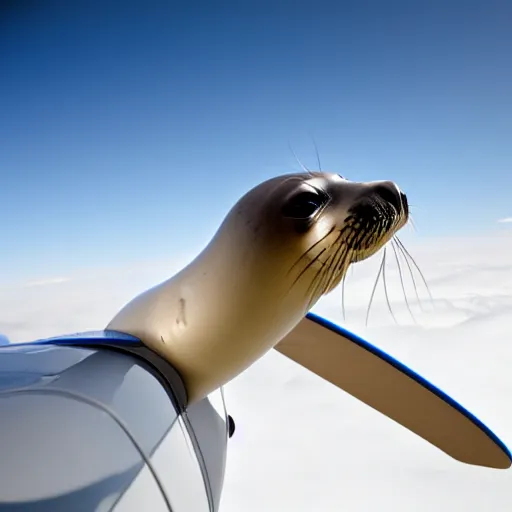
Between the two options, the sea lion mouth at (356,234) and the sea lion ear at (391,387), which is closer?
the sea lion mouth at (356,234)

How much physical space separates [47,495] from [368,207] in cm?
52

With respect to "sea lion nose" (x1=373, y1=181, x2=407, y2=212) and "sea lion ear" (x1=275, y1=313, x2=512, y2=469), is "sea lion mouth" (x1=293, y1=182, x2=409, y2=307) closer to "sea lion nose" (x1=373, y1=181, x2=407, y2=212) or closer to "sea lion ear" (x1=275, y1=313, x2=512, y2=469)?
"sea lion nose" (x1=373, y1=181, x2=407, y2=212)

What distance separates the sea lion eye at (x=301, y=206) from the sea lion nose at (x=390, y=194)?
0.29ft

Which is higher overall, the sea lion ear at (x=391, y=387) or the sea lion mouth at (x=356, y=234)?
the sea lion mouth at (x=356, y=234)

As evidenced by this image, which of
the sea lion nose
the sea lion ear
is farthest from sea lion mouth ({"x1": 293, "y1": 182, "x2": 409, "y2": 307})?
the sea lion ear

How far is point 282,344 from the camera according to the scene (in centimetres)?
113

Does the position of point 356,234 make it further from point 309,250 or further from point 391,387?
point 391,387

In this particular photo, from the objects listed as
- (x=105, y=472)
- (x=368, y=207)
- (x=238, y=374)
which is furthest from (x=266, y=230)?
(x=105, y=472)

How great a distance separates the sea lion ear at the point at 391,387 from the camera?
1.11m

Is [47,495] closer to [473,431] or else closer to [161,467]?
[161,467]

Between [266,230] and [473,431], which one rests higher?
[266,230]

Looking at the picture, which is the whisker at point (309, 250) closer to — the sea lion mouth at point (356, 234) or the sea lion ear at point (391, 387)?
the sea lion mouth at point (356, 234)

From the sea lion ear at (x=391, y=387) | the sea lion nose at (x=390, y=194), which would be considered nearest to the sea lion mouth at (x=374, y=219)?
the sea lion nose at (x=390, y=194)

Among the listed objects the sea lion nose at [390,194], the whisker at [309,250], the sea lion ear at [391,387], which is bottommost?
the sea lion ear at [391,387]
